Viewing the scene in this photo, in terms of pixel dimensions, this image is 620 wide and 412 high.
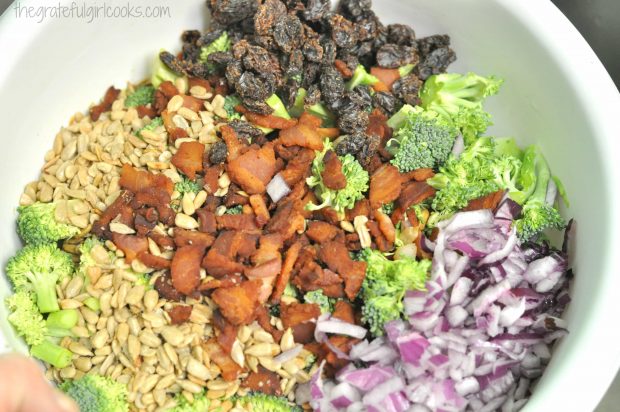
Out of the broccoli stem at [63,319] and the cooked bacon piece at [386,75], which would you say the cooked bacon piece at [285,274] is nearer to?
the broccoli stem at [63,319]

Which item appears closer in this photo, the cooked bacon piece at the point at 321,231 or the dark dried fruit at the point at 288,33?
the cooked bacon piece at the point at 321,231

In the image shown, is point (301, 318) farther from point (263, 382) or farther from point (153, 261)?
point (153, 261)

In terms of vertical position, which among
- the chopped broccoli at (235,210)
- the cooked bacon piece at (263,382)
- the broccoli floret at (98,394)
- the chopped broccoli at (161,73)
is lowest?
the cooked bacon piece at (263,382)

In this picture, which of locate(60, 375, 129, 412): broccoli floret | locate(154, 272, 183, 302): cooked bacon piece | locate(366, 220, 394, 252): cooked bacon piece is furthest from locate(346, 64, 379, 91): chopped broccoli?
locate(60, 375, 129, 412): broccoli floret

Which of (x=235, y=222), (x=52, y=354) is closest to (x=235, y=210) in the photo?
(x=235, y=222)

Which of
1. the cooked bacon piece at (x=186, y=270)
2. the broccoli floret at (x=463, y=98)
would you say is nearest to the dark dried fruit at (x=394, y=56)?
the broccoli floret at (x=463, y=98)

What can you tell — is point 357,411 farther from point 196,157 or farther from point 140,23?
point 140,23

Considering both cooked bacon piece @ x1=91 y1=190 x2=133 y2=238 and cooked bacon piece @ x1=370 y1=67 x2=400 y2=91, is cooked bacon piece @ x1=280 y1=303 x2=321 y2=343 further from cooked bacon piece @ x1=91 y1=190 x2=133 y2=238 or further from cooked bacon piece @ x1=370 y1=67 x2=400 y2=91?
cooked bacon piece @ x1=370 y1=67 x2=400 y2=91
